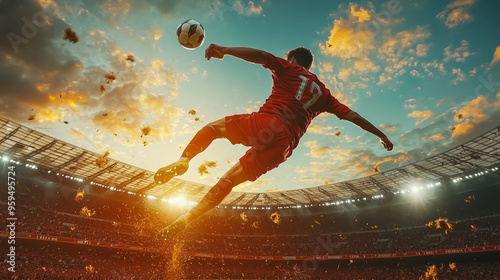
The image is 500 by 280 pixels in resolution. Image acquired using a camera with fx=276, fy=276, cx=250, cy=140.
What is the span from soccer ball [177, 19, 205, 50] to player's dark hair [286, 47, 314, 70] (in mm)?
1440

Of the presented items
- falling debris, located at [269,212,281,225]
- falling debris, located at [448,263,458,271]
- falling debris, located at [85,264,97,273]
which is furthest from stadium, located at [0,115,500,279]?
falling debris, located at [269,212,281,225]

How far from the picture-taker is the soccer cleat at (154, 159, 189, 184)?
111 inches

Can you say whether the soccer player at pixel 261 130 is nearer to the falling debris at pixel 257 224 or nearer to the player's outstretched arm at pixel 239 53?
the player's outstretched arm at pixel 239 53

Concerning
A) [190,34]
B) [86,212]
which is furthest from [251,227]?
[190,34]

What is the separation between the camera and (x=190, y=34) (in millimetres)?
4184

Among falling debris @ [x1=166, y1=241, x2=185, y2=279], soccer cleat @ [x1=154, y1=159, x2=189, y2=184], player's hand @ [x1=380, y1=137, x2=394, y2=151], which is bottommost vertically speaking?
falling debris @ [x1=166, y1=241, x2=185, y2=279]

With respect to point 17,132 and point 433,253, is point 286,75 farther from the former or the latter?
point 433,253

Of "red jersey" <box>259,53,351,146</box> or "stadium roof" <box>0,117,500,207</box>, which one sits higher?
"stadium roof" <box>0,117,500,207</box>

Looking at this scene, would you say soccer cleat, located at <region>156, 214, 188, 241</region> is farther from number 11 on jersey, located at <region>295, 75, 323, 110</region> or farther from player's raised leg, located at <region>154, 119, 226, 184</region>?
number 11 on jersey, located at <region>295, 75, 323, 110</region>

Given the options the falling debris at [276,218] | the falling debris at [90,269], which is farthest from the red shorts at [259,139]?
the falling debris at [276,218]

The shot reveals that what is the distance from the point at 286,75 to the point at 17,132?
2822 centimetres

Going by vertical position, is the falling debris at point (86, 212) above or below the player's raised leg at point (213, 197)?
above

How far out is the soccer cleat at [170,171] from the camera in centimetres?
283

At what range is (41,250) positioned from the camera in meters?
24.9
